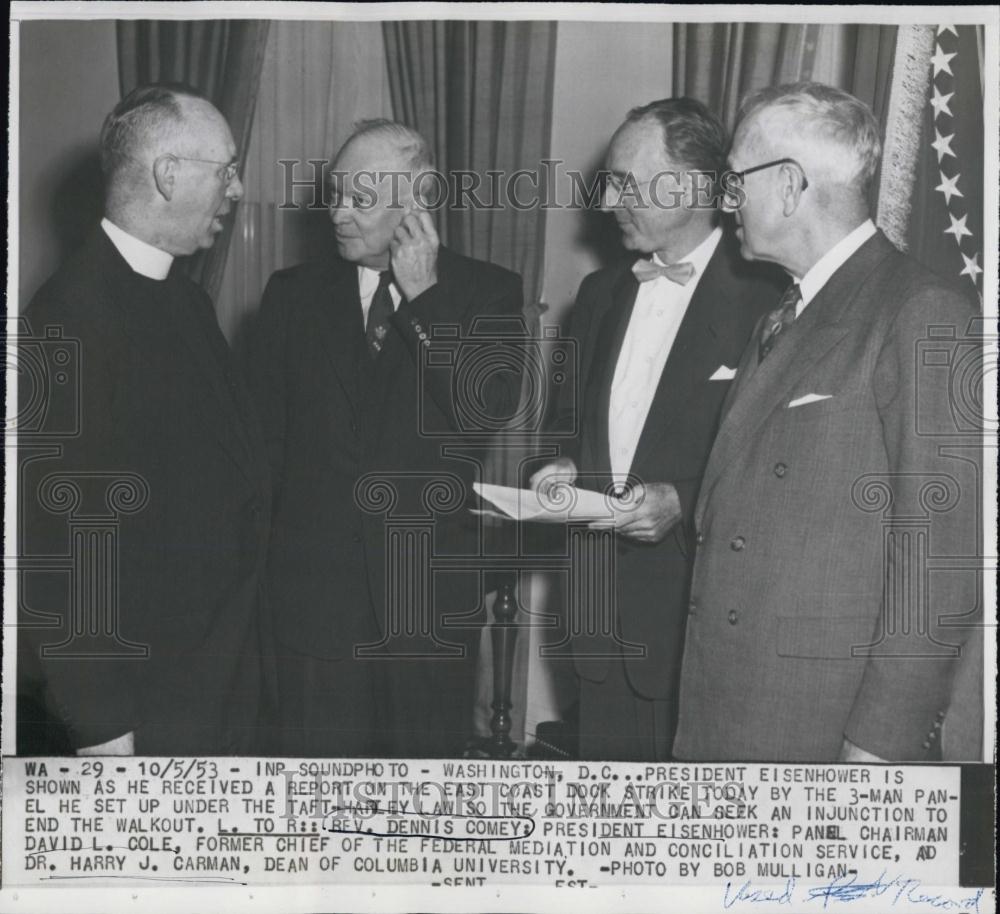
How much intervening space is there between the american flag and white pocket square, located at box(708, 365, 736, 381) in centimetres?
67

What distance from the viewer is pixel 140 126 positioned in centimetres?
379

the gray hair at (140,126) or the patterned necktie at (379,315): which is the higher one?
the gray hair at (140,126)

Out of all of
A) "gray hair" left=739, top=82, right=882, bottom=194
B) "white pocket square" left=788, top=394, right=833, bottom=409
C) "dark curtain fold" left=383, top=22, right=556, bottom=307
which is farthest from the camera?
"dark curtain fold" left=383, top=22, right=556, bottom=307

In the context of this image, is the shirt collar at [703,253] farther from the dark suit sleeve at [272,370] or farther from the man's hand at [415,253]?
the dark suit sleeve at [272,370]

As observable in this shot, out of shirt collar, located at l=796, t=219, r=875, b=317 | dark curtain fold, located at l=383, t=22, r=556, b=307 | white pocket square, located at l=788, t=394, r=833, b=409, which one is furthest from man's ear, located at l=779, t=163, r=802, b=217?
dark curtain fold, located at l=383, t=22, r=556, b=307

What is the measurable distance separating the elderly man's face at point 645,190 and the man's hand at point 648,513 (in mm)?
745

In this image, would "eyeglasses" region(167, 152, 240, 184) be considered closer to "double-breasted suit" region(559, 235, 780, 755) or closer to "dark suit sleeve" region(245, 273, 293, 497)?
"dark suit sleeve" region(245, 273, 293, 497)

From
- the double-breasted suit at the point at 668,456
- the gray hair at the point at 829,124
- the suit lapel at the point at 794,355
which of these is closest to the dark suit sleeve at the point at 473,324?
the double-breasted suit at the point at 668,456

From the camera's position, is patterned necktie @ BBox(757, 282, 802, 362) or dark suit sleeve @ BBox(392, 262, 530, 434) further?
dark suit sleeve @ BBox(392, 262, 530, 434)

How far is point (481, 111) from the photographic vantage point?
12.4 ft

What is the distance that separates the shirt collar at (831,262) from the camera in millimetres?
3635

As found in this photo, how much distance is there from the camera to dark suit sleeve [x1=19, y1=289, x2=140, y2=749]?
3.78m

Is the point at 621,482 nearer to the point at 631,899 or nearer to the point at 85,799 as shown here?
the point at 631,899

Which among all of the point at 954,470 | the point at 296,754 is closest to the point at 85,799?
the point at 296,754
